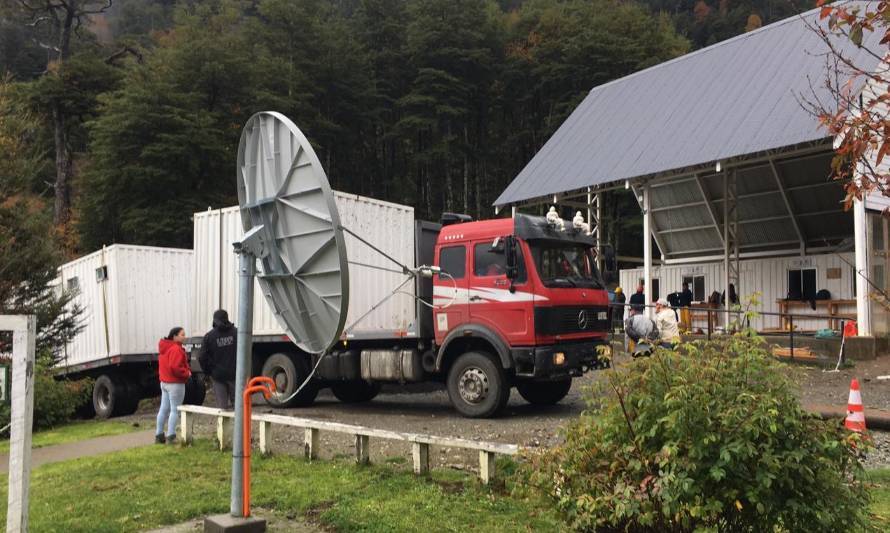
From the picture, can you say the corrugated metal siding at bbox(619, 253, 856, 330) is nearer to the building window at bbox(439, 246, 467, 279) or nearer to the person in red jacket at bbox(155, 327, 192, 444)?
the building window at bbox(439, 246, 467, 279)

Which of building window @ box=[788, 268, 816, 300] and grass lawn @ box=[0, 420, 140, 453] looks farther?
building window @ box=[788, 268, 816, 300]

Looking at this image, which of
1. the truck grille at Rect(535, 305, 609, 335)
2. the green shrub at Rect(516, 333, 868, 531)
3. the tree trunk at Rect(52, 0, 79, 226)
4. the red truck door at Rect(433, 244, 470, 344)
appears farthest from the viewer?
the tree trunk at Rect(52, 0, 79, 226)

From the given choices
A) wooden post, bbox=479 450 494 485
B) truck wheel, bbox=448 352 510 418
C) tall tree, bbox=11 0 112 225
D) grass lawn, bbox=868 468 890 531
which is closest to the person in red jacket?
truck wheel, bbox=448 352 510 418

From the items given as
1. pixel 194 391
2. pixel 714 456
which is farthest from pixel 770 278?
pixel 714 456

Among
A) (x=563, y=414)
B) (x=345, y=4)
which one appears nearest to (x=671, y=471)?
(x=563, y=414)

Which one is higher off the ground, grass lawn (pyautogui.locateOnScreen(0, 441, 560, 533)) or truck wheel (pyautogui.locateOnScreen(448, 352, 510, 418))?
truck wheel (pyautogui.locateOnScreen(448, 352, 510, 418))

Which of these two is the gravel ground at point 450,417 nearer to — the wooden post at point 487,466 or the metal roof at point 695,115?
the wooden post at point 487,466

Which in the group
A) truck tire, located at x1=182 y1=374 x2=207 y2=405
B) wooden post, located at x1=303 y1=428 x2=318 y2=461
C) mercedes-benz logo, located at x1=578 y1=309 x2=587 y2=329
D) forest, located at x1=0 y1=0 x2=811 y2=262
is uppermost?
forest, located at x1=0 y1=0 x2=811 y2=262

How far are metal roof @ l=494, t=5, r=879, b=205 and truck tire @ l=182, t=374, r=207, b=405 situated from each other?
42.9 ft

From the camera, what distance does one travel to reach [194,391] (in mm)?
15656

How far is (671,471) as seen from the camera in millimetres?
3918

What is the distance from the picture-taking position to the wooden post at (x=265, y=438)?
28.7ft

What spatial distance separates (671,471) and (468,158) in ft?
161

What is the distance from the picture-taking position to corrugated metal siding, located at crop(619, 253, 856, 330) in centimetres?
2316
